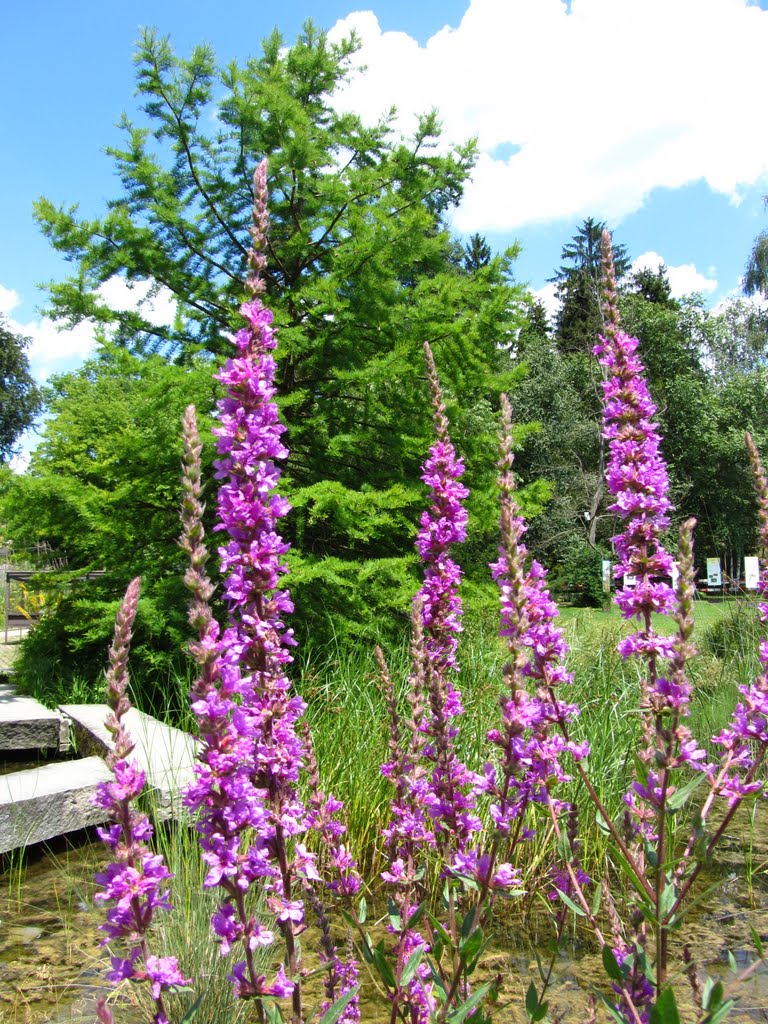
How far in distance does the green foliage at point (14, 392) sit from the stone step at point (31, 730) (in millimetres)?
35295

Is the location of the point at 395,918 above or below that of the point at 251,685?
below

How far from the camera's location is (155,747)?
5.01 meters

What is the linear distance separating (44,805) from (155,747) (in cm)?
75

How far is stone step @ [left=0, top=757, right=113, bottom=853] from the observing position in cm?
438

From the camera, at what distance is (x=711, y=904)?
153 inches

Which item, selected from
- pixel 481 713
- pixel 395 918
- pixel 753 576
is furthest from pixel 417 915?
pixel 753 576

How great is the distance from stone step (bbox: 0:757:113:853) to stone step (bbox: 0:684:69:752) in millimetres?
1400

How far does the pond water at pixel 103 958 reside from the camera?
2.88 meters

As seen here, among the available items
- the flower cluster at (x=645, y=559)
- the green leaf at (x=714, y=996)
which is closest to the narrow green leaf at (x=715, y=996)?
the green leaf at (x=714, y=996)

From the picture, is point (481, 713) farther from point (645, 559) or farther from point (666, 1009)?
point (666, 1009)

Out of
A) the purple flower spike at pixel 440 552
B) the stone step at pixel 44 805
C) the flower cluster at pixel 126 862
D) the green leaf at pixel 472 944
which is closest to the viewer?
the flower cluster at pixel 126 862

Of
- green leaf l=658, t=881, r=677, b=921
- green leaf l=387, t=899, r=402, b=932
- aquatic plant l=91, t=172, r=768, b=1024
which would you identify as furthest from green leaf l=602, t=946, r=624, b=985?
green leaf l=387, t=899, r=402, b=932

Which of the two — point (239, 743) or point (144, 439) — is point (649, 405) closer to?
point (239, 743)

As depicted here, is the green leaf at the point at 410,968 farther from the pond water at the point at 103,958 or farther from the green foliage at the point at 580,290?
the green foliage at the point at 580,290
